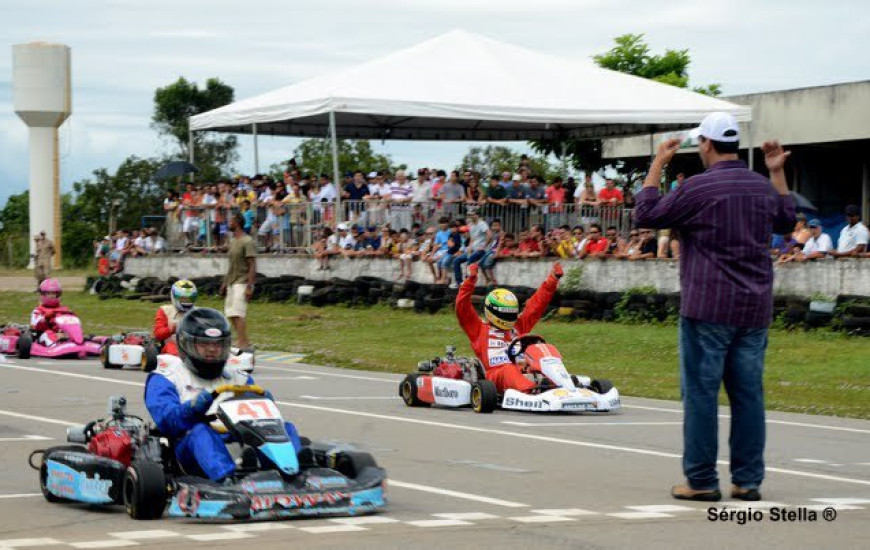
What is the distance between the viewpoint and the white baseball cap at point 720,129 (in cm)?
881

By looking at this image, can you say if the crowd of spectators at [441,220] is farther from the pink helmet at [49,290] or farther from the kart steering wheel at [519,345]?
the kart steering wheel at [519,345]

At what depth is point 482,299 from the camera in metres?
26.2

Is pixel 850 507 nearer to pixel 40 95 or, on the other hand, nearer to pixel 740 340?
pixel 740 340

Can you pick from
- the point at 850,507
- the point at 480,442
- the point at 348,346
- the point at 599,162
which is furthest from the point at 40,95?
the point at 850,507

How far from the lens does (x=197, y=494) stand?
A: 8.14 m

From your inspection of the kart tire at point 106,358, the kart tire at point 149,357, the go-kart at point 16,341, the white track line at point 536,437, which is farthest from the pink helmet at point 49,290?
the white track line at point 536,437

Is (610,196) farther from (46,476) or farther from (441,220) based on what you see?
(46,476)

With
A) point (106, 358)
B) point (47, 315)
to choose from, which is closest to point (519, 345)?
point (106, 358)

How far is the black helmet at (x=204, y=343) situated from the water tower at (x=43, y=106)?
54.1 meters

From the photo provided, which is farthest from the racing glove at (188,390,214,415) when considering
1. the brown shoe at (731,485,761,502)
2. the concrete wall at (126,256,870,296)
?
the concrete wall at (126,256,870,296)

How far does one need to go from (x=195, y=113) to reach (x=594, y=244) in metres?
44.3

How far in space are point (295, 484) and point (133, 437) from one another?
1237 millimetres

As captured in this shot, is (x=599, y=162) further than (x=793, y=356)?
Yes

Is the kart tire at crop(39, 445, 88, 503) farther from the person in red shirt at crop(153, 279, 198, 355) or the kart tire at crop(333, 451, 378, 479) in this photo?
the person in red shirt at crop(153, 279, 198, 355)
